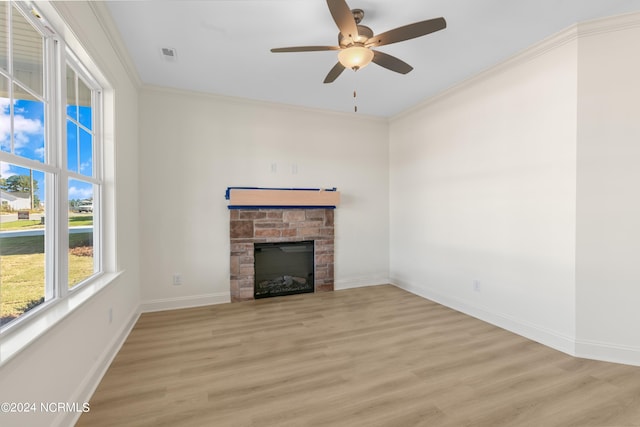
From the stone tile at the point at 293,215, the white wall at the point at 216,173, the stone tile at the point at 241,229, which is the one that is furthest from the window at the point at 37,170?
the stone tile at the point at 293,215

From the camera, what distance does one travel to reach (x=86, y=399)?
6.05 feet

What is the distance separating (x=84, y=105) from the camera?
2297 mm

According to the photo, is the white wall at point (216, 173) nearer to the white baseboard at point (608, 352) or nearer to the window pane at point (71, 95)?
the window pane at point (71, 95)

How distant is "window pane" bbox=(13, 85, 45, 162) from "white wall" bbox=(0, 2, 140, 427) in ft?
1.71

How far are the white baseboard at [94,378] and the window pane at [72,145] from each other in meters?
1.43

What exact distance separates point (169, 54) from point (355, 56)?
1918mm

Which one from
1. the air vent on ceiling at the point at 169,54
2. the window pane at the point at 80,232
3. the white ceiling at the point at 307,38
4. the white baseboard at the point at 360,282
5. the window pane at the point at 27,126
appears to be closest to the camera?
the window pane at the point at 27,126

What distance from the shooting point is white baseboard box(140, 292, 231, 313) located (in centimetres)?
353

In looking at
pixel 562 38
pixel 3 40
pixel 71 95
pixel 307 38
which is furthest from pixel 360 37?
pixel 71 95

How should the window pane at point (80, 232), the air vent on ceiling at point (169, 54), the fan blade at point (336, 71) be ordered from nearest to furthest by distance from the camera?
the window pane at point (80, 232) < the fan blade at point (336, 71) < the air vent on ceiling at point (169, 54)

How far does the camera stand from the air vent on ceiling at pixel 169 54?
272cm

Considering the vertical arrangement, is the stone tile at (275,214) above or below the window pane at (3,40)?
below

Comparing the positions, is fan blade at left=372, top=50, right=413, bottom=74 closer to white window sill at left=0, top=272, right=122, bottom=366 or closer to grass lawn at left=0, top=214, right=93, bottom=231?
grass lawn at left=0, top=214, right=93, bottom=231

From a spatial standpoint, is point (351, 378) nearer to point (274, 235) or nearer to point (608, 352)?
point (608, 352)
